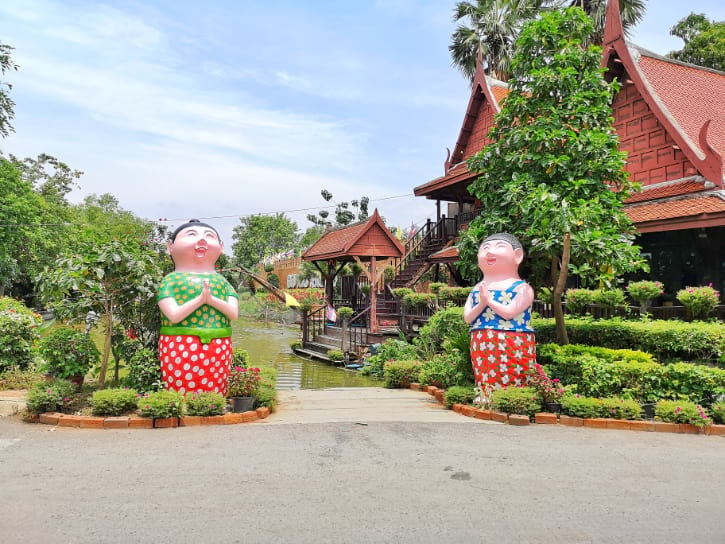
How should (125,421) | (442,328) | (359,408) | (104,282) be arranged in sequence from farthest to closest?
(442,328) → (359,408) → (104,282) → (125,421)

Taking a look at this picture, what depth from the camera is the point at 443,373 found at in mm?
9008

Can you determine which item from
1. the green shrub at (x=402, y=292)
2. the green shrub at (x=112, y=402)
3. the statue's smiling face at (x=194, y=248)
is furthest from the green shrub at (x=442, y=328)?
the green shrub at (x=112, y=402)

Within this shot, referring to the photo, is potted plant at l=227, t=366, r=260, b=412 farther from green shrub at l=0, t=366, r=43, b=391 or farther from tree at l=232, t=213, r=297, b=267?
tree at l=232, t=213, r=297, b=267

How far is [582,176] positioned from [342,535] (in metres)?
6.51

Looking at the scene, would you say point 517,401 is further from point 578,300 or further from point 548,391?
point 578,300

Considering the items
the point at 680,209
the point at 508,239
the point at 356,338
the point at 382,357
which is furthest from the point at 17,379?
Result: the point at 680,209

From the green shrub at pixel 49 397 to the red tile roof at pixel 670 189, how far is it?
1071 centimetres

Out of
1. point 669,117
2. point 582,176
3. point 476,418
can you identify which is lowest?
point 476,418

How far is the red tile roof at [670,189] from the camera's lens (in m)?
10.4

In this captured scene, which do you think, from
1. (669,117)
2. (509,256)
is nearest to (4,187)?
(509,256)

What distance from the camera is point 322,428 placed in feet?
19.9

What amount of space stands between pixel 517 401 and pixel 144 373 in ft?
15.9

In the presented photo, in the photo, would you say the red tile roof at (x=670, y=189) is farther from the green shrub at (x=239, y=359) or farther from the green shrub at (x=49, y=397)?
the green shrub at (x=49, y=397)

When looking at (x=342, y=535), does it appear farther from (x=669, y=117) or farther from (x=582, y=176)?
(x=669, y=117)
